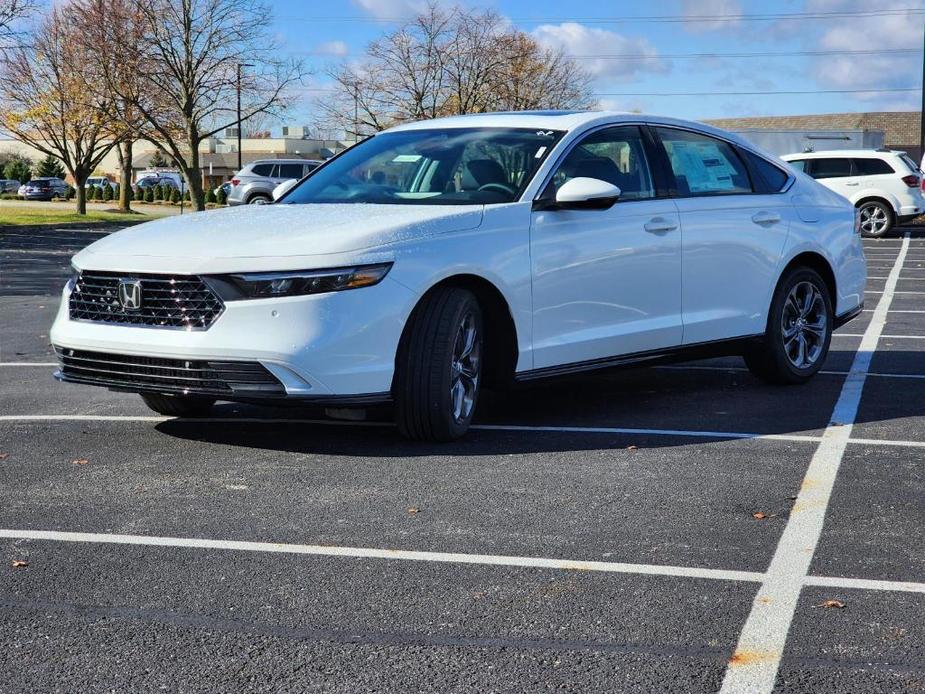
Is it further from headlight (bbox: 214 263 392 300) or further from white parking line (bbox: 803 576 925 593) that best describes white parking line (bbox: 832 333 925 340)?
white parking line (bbox: 803 576 925 593)

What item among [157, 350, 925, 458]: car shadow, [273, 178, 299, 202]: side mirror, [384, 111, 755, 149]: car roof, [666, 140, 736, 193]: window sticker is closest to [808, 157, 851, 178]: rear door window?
[157, 350, 925, 458]: car shadow

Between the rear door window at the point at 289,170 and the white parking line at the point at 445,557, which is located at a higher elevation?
the rear door window at the point at 289,170

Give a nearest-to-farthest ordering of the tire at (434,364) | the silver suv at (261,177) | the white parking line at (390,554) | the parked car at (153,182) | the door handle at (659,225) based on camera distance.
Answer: the white parking line at (390,554) < the tire at (434,364) < the door handle at (659,225) < the silver suv at (261,177) < the parked car at (153,182)

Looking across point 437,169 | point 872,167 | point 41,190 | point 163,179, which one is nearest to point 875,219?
point 872,167

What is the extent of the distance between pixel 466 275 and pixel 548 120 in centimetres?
145

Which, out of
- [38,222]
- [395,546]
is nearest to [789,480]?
[395,546]

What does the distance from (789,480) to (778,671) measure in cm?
239

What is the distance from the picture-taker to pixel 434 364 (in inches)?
253

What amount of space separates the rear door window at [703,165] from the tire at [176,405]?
2986mm

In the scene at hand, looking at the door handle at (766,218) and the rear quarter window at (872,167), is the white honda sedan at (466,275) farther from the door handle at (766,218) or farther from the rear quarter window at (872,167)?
the rear quarter window at (872,167)

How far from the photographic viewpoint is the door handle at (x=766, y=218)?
833 centimetres

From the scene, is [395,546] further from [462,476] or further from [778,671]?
[778,671]

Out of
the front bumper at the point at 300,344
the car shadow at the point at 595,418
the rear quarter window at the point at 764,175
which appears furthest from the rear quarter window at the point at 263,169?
the front bumper at the point at 300,344

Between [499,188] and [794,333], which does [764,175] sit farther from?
[499,188]
